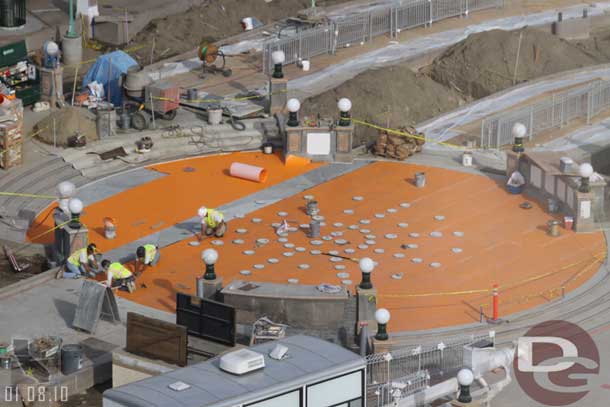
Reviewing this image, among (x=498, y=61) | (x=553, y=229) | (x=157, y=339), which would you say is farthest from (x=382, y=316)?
(x=498, y=61)

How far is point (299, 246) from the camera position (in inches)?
2238

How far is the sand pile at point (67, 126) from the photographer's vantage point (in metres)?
63.5

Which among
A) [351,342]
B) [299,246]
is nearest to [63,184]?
[299,246]

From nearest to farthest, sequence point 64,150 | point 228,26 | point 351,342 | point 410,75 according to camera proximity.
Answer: point 351,342, point 64,150, point 410,75, point 228,26

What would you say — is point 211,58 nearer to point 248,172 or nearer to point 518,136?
point 248,172

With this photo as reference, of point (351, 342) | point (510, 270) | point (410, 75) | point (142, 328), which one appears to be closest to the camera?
point (142, 328)

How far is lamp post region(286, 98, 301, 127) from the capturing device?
63.1 m

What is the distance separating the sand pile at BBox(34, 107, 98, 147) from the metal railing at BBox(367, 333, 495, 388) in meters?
19.7

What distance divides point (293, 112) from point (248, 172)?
2964 millimetres

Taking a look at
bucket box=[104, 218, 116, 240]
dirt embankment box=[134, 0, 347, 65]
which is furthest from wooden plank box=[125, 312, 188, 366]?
dirt embankment box=[134, 0, 347, 65]

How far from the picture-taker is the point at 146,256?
54.4m

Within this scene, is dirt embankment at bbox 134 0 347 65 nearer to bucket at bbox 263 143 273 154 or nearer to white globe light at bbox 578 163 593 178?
bucket at bbox 263 143 273 154

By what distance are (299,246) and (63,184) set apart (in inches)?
299

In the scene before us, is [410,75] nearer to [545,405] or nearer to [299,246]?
[299,246]
